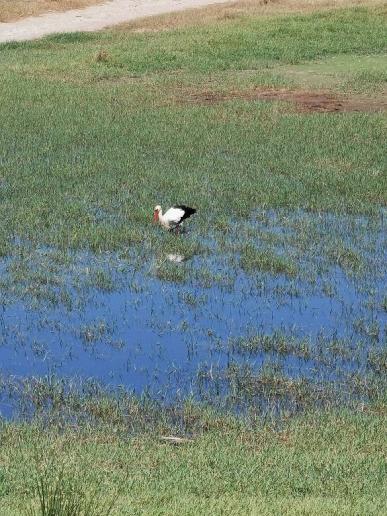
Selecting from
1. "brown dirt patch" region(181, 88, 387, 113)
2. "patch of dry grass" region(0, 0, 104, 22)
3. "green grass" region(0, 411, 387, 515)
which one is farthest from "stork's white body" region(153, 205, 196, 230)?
"patch of dry grass" region(0, 0, 104, 22)

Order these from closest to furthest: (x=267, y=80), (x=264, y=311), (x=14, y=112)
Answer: (x=264, y=311) < (x=14, y=112) < (x=267, y=80)

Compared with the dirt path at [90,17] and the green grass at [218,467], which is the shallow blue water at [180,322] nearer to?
the green grass at [218,467]

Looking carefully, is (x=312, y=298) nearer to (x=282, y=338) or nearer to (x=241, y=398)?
(x=282, y=338)

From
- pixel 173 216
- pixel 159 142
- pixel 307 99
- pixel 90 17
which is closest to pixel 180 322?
pixel 173 216

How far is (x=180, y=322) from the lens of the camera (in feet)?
31.8

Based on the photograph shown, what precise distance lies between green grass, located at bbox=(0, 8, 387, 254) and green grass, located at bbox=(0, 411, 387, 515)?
4.94 meters

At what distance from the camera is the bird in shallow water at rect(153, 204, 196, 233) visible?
1181cm

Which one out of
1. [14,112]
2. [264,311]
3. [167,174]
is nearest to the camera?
[264,311]

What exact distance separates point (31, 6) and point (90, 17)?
1.89m

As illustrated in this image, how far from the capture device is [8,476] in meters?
5.96

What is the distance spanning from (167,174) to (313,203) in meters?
2.24

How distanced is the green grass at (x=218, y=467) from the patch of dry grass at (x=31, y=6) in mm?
27932

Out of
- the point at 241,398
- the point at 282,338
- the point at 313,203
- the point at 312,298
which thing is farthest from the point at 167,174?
the point at 241,398

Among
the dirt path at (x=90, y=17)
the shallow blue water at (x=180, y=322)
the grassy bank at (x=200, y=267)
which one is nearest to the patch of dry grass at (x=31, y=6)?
the dirt path at (x=90, y=17)
